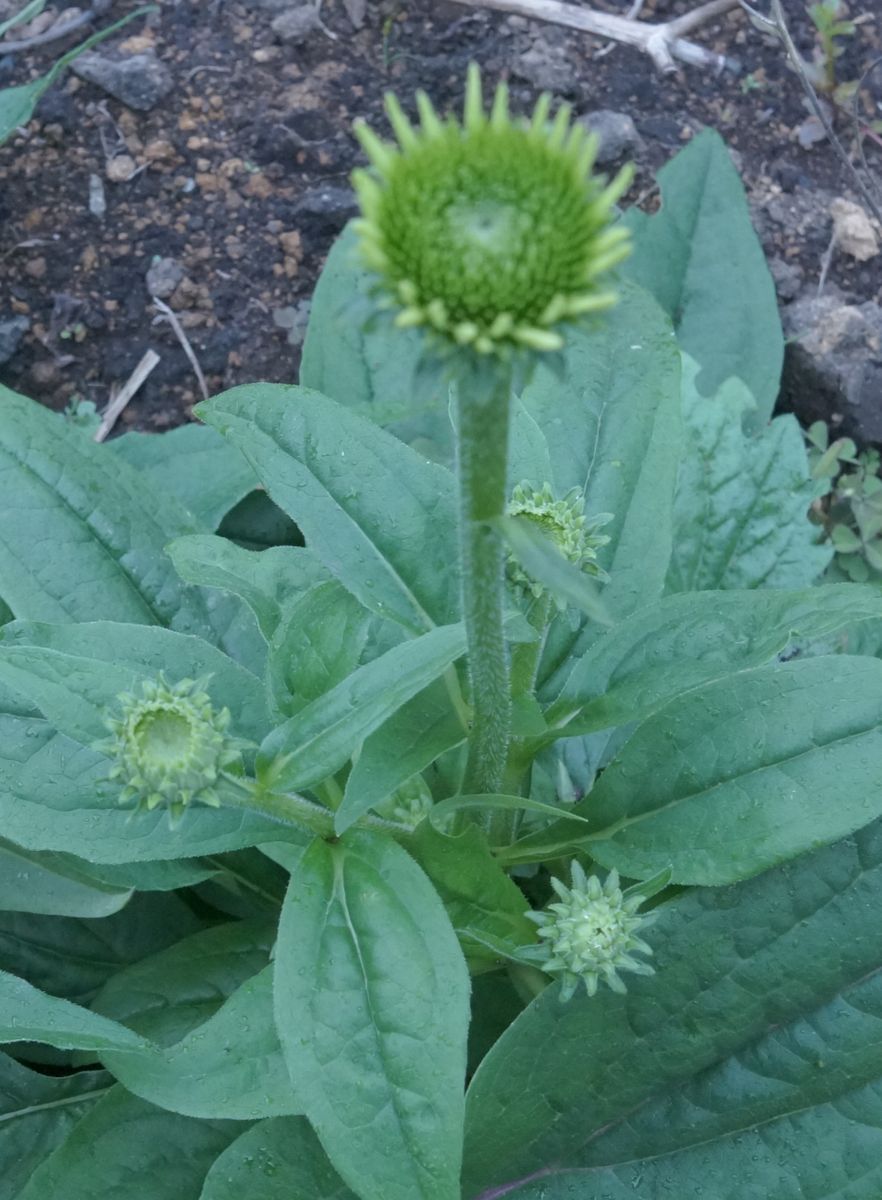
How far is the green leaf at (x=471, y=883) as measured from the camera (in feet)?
6.57

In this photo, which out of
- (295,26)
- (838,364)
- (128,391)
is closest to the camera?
(838,364)

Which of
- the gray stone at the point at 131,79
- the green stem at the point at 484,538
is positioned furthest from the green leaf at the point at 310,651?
the gray stone at the point at 131,79

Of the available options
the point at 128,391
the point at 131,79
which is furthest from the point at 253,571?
the point at 131,79

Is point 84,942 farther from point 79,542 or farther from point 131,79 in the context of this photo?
point 131,79

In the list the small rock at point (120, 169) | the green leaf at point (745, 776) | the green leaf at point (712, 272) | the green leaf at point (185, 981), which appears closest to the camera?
the green leaf at point (745, 776)

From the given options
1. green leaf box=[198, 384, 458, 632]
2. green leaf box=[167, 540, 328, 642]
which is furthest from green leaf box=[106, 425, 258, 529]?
green leaf box=[198, 384, 458, 632]

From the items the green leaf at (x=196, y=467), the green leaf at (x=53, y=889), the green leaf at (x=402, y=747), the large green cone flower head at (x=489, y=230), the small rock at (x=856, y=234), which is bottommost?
the green leaf at (x=53, y=889)

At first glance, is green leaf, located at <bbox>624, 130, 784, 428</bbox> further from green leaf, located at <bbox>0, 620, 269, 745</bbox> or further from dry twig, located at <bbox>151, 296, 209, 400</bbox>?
green leaf, located at <bbox>0, 620, 269, 745</bbox>

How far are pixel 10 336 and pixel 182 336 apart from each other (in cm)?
51

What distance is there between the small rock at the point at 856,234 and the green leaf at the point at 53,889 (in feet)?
9.47

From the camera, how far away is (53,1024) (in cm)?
190

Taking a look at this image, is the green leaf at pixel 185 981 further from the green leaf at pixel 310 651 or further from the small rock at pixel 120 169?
the small rock at pixel 120 169

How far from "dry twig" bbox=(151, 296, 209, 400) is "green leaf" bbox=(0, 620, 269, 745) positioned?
61.9 inches

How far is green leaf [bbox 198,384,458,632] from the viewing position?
6.70 ft
